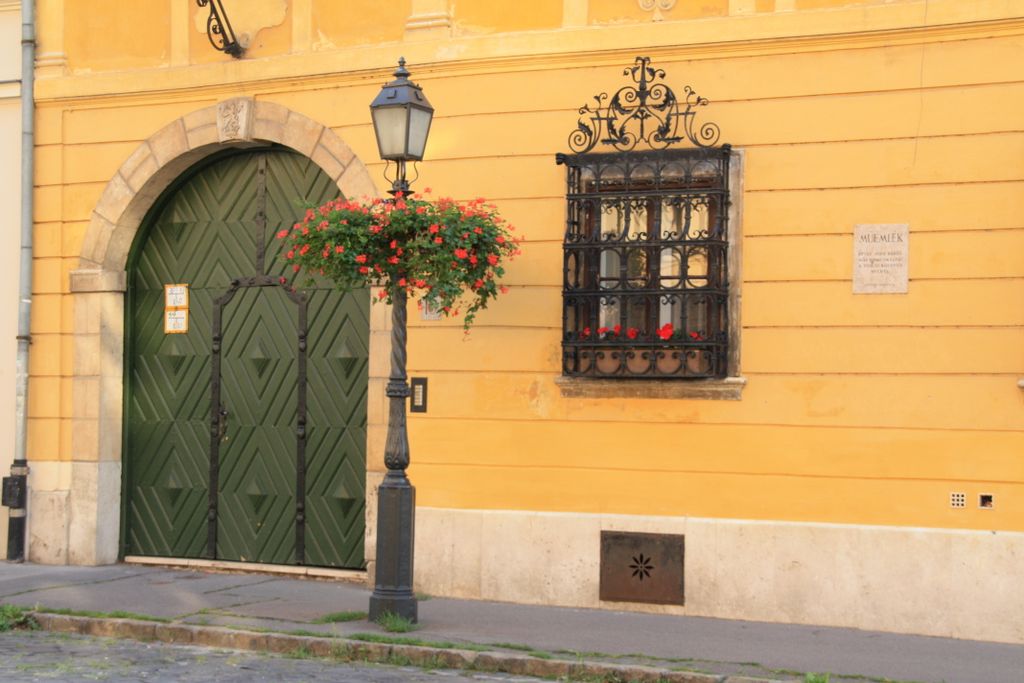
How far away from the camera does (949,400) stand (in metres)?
9.68

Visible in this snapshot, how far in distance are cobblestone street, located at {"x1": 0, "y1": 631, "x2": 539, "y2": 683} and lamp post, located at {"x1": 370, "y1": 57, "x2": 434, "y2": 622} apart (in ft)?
2.72

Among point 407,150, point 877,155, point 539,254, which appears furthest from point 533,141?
point 877,155

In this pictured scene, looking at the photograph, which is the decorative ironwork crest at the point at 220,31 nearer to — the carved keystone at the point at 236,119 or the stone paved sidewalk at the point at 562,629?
the carved keystone at the point at 236,119

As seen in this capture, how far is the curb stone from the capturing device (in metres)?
8.20

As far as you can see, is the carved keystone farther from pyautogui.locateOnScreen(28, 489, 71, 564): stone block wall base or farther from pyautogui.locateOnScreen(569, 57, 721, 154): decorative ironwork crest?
pyautogui.locateOnScreen(28, 489, 71, 564): stone block wall base

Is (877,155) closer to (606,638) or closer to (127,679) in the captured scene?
(606,638)

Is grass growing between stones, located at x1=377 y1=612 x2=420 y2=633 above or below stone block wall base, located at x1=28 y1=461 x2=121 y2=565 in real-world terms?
below

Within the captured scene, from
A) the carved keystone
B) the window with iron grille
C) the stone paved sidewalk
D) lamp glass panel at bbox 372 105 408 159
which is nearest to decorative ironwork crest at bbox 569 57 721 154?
the window with iron grille

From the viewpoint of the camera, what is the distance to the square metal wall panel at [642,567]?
10.3m

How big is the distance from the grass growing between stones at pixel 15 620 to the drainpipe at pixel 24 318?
260 cm

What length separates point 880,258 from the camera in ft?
32.4

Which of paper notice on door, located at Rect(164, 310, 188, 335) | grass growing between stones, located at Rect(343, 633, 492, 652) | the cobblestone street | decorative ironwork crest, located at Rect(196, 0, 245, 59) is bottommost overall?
the cobblestone street

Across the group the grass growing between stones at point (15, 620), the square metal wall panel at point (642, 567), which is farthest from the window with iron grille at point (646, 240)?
the grass growing between stones at point (15, 620)

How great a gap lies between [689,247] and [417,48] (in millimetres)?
2699
